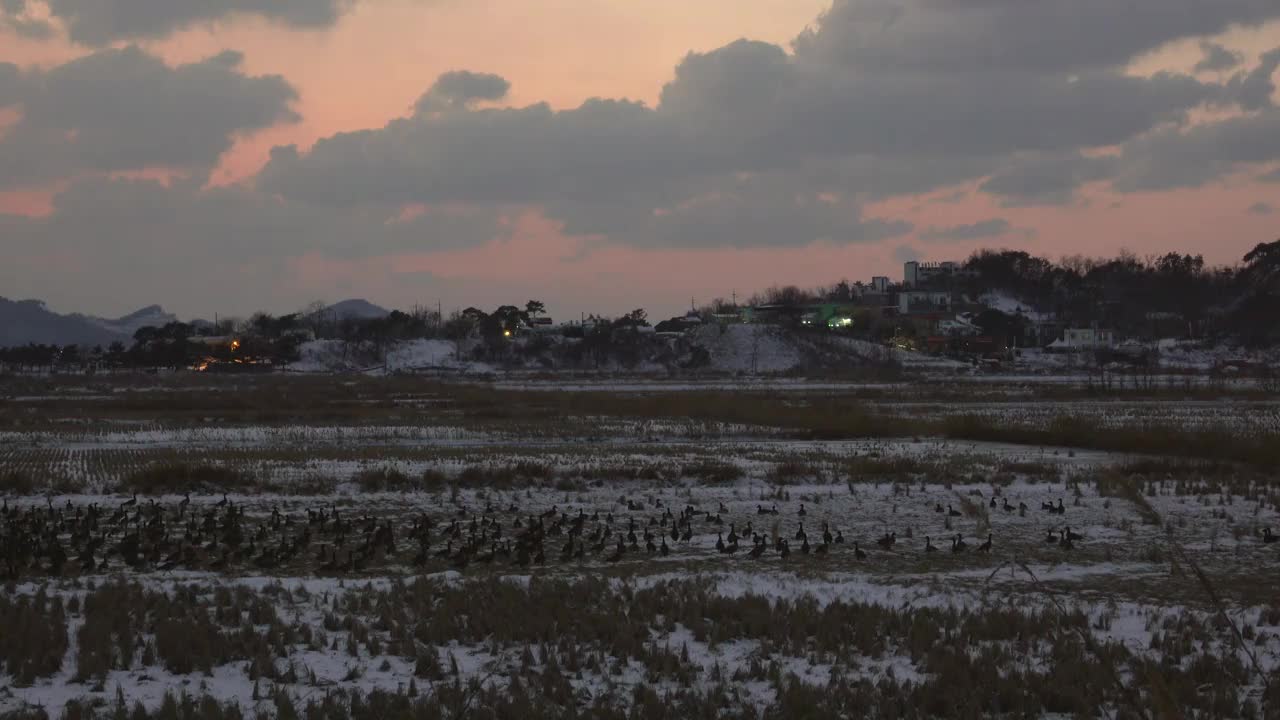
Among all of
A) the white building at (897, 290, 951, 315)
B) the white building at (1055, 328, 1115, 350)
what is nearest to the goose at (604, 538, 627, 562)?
the white building at (1055, 328, 1115, 350)

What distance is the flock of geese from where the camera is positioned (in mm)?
14500

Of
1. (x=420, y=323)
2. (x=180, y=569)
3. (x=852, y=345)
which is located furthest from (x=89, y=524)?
(x=420, y=323)

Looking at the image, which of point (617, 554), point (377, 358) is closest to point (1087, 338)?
point (377, 358)

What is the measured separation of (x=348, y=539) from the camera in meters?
16.5

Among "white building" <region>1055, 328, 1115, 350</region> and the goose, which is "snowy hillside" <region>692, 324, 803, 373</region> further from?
the goose

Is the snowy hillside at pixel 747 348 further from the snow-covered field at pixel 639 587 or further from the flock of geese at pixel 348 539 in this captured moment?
the flock of geese at pixel 348 539

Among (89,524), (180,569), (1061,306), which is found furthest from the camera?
(1061,306)

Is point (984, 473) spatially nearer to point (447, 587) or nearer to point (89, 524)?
point (447, 587)

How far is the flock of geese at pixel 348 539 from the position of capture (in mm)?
14500

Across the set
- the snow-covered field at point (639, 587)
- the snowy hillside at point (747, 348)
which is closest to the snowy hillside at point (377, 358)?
the snowy hillside at point (747, 348)

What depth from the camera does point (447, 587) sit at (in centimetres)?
1208

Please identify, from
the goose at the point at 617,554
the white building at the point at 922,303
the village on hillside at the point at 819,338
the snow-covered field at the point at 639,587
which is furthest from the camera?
the white building at the point at 922,303

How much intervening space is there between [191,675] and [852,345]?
4162 inches

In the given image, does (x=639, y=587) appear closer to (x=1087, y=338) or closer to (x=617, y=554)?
(x=617, y=554)
